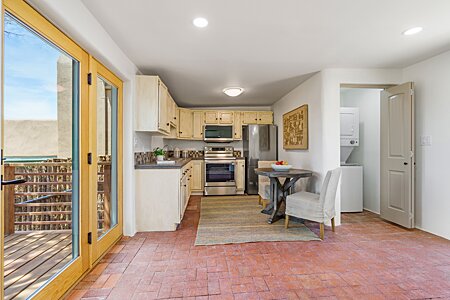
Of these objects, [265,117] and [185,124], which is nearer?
[185,124]

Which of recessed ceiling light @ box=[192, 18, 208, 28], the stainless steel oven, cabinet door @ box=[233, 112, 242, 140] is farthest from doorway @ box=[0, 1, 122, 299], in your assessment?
cabinet door @ box=[233, 112, 242, 140]

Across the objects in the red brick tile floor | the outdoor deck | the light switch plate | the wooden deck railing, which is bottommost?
the red brick tile floor

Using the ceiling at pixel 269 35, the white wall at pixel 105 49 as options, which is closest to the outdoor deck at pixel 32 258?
the white wall at pixel 105 49

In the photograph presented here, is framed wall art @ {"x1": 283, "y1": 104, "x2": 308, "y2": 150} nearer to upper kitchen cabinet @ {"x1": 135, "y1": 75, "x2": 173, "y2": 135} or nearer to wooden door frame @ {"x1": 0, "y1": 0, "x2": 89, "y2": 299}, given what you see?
upper kitchen cabinet @ {"x1": 135, "y1": 75, "x2": 173, "y2": 135}

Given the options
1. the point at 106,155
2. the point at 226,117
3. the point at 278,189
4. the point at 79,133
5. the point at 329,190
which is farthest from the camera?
the point at 226,117

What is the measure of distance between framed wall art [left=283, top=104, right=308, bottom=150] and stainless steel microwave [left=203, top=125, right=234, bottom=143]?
58.1 inches

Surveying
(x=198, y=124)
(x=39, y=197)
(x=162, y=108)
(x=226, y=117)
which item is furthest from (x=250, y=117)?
(x=39, y=197)

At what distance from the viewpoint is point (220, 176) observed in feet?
18.9

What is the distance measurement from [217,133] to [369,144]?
3333 mm

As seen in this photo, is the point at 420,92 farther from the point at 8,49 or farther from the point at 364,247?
the point at 8,49

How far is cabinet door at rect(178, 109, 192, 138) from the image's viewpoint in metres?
6.02

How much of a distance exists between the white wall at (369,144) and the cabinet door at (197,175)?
3.41 m

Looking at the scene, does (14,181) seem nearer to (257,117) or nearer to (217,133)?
(217,133)

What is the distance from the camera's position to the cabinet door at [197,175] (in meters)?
5.94
